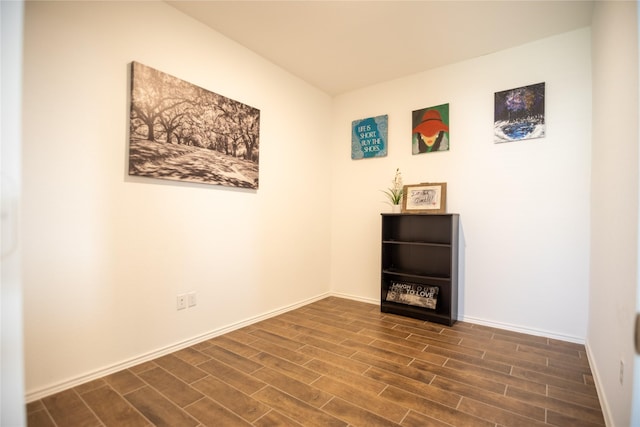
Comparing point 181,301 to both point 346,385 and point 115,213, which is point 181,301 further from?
point 346,385

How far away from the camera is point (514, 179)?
107 inches

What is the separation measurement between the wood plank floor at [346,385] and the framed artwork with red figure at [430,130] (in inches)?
71.5

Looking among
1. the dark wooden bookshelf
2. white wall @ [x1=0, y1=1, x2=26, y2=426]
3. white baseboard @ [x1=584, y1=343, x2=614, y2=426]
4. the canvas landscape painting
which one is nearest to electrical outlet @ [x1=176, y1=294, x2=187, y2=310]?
the canvas landscape painting

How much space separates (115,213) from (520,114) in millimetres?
3282

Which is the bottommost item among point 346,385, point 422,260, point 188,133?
point 346,385

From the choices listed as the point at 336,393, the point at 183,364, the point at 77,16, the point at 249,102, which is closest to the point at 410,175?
the point at 249,102

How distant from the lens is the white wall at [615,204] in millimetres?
1177

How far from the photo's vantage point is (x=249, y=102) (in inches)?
112

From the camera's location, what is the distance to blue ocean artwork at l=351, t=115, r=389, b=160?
349 centimetres

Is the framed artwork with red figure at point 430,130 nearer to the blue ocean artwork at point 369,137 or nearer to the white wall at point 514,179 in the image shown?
the white wall at point 514,179

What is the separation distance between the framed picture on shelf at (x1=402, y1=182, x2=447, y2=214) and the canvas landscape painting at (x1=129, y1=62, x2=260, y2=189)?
1582mm

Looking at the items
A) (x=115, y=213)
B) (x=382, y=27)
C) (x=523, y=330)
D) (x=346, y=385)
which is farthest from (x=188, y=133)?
(x=523, y=330)

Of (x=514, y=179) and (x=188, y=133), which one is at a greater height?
(x=188, y=133)

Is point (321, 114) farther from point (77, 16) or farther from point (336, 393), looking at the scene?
point (336, 393)
